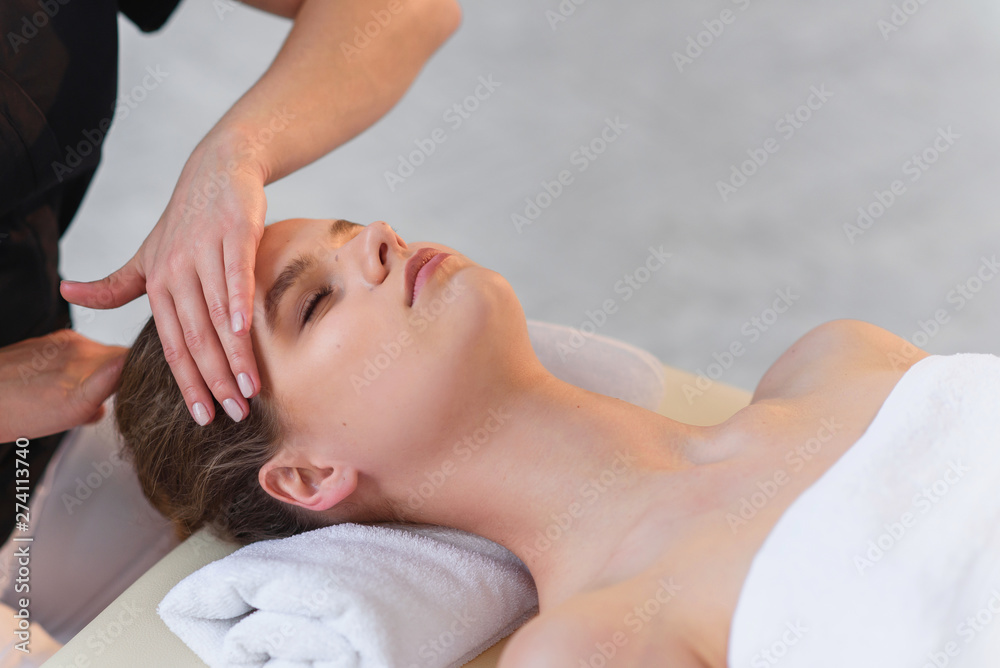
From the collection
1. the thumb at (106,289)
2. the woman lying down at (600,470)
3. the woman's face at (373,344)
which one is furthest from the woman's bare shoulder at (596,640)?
the thumb at (106,289)

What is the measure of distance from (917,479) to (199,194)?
1.02 metres

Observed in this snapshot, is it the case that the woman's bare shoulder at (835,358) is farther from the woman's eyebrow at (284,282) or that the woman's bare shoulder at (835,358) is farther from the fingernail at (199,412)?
the fingernail at (199,412)

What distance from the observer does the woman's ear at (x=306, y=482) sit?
45.3 inches

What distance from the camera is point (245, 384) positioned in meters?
1.09

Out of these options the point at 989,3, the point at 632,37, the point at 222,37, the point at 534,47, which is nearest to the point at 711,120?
the point at 632,37

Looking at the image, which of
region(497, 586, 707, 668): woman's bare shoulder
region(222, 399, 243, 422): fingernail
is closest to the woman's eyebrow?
region(222, 399, 243, 422): fingernail

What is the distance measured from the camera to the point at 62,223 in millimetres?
1441

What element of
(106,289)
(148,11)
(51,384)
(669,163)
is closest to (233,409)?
(106,289)

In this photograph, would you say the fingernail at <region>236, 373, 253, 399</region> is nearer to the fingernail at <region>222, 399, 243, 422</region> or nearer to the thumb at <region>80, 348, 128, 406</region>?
the fingernail at <region>222, 399, 243, 422</region>

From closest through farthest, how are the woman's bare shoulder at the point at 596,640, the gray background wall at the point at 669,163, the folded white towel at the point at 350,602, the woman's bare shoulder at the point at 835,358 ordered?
the woman's bare shoulder at the point at 596,640, the folded white towel at the point at 350,602, the woman's bare shoulder at the point at 835,358, the gray background wall at the point at 669,163

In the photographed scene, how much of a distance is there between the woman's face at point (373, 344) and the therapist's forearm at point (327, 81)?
210 mm

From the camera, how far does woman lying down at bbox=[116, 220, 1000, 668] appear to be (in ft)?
3.04

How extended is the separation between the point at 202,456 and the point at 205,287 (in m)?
0.27

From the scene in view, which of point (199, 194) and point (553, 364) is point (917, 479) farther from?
point (199, 194)
